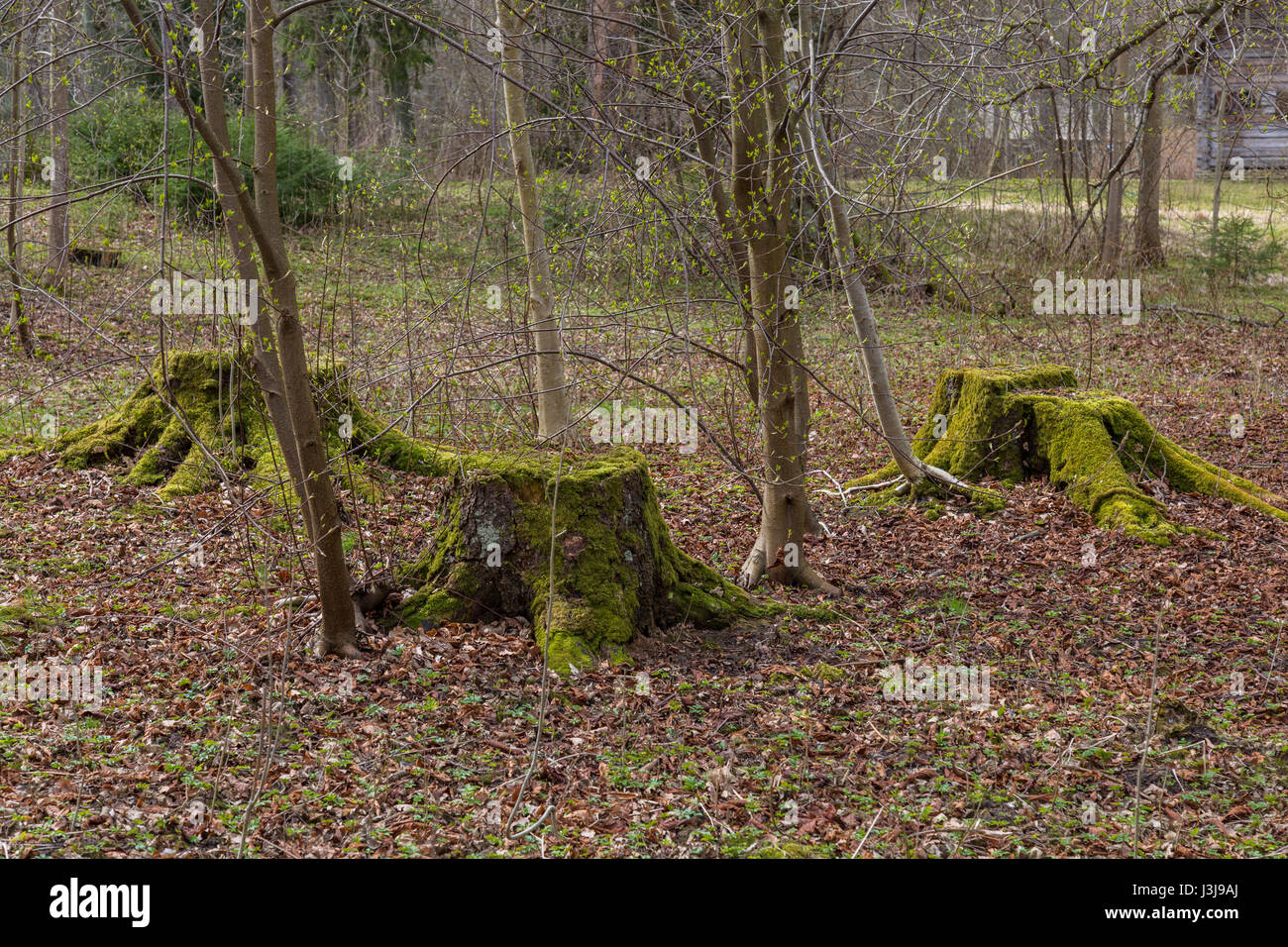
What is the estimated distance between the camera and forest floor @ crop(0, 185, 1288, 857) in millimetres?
3746

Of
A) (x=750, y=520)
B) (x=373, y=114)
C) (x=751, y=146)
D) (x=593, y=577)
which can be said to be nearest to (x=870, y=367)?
(x=750, y=520)

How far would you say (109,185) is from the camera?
407 centimetres

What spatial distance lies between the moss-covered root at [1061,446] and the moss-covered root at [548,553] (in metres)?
3.33

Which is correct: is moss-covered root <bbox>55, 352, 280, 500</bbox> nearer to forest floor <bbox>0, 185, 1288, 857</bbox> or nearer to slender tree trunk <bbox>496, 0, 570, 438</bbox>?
forest floor <bbox>0, 185, 1288, 857</bbox>

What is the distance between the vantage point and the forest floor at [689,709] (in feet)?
12.3

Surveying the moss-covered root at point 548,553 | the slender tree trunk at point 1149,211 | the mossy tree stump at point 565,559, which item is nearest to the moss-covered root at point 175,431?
the mossy tree stump at point 565,559

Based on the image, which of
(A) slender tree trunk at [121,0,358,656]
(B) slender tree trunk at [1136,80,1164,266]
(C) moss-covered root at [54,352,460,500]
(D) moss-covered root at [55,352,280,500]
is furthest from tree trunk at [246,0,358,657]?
(B) slender tree trunk at [1136,80,1164,266]

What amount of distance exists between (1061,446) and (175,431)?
21.8 ft

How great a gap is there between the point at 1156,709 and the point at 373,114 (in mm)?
19418

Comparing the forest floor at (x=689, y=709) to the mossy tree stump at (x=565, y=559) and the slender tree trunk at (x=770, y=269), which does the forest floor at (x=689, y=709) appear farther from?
the slender tree trunk at (x=770, y=269)

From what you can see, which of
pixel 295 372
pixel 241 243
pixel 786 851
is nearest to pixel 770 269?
pixel 295 372

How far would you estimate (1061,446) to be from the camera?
317 inches

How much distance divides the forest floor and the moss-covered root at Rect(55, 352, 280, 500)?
385mm

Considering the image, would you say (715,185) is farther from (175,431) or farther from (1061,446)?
(175,431)
